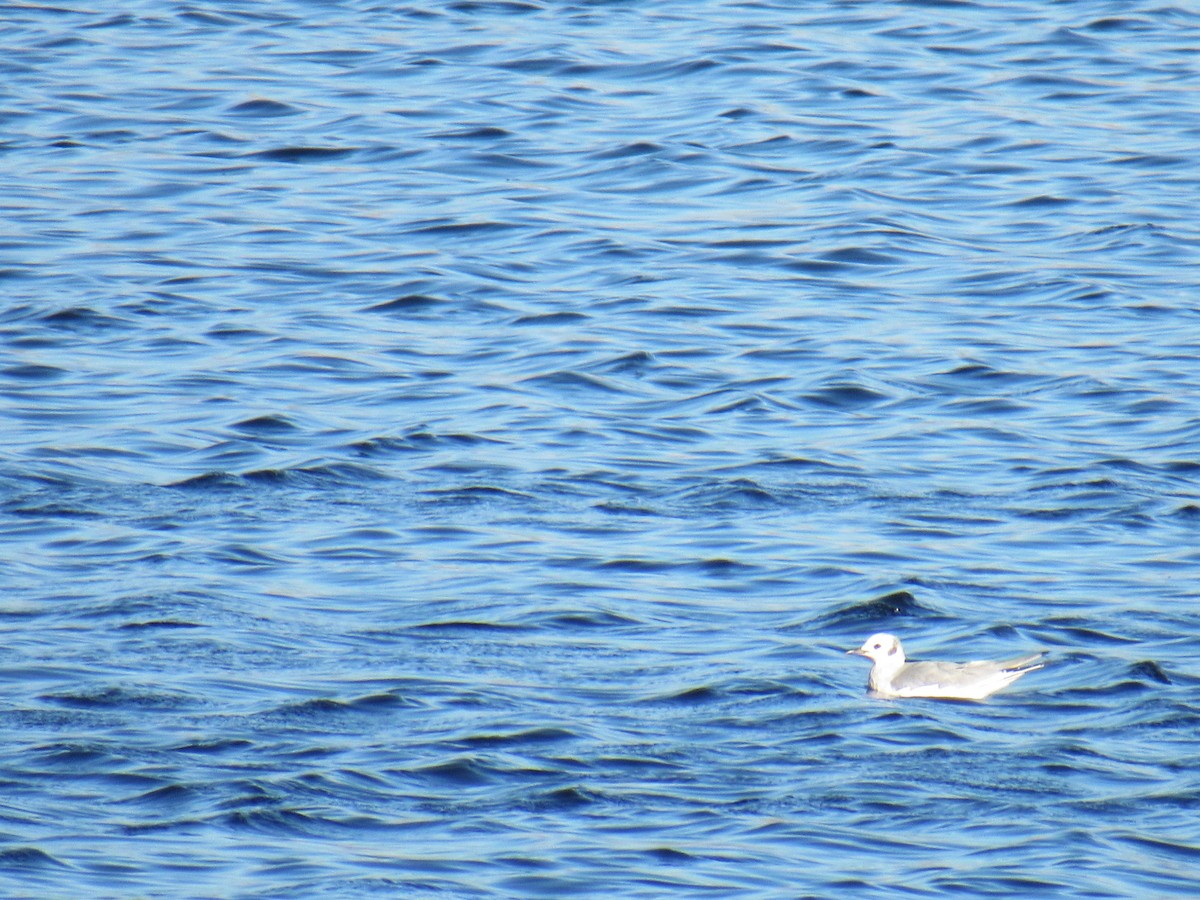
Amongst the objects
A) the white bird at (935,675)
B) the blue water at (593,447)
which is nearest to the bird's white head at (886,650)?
the white bird at (935,675)

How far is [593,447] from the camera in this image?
15.5 m

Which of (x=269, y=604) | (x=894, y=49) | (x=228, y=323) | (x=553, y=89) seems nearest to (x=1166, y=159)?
(x=894, y=49)

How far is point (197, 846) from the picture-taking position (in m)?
9.13

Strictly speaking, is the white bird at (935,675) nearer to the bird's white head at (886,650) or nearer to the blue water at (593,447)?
the bird's white head at (886,650)

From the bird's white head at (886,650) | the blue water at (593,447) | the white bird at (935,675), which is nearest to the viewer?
the blue water at (593,447)

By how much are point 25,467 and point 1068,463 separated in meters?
7.01

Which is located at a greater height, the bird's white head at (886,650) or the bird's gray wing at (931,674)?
the bird's white head at (886,650)

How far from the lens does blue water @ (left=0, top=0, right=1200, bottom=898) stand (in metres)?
9.59

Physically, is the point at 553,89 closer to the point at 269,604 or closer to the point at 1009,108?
the point at 1009,108

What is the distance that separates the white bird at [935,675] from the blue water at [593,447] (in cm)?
14

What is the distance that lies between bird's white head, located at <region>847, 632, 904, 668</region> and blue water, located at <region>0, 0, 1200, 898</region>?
0.22 meters

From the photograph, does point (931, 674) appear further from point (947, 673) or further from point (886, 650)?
point (886, 650)

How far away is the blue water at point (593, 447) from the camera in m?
9.59

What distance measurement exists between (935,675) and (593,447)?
16.0 ft
